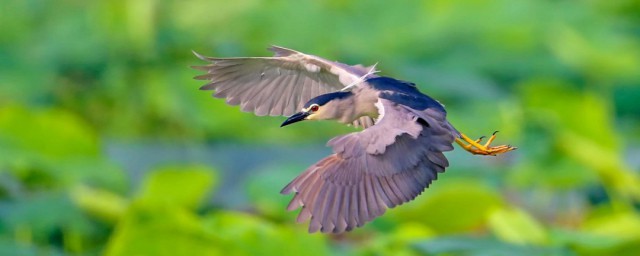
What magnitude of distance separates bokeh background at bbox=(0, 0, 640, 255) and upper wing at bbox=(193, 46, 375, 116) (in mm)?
645

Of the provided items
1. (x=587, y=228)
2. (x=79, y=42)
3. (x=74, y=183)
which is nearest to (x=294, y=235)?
(x=74, y=183)

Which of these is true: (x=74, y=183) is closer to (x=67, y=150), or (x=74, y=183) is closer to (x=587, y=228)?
(x=67, y=150)

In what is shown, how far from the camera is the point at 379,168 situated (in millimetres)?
1883

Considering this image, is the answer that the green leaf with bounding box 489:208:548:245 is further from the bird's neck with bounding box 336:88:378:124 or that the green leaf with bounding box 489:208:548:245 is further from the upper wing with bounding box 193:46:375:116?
the bird's neck with bounding box 336:88:378:124

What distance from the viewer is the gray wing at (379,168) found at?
186cm

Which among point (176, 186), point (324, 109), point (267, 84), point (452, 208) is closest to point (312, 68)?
point (267, 84)

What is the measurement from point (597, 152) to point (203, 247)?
1227 millimetres

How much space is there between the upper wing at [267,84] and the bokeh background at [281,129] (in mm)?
645

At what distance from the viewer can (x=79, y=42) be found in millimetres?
5523

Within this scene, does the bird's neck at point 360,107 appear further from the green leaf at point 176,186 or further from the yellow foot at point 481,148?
the green leaf at point 176,186

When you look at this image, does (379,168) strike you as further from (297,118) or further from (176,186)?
(176,186)

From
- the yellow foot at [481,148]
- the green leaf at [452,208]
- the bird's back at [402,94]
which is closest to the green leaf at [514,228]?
the green leaf at [452,208]

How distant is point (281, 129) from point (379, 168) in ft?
10.5

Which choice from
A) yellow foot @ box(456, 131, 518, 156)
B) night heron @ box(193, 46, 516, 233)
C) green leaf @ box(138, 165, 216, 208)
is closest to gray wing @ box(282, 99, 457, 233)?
night heron @ box(193, 46, 516, 233)
